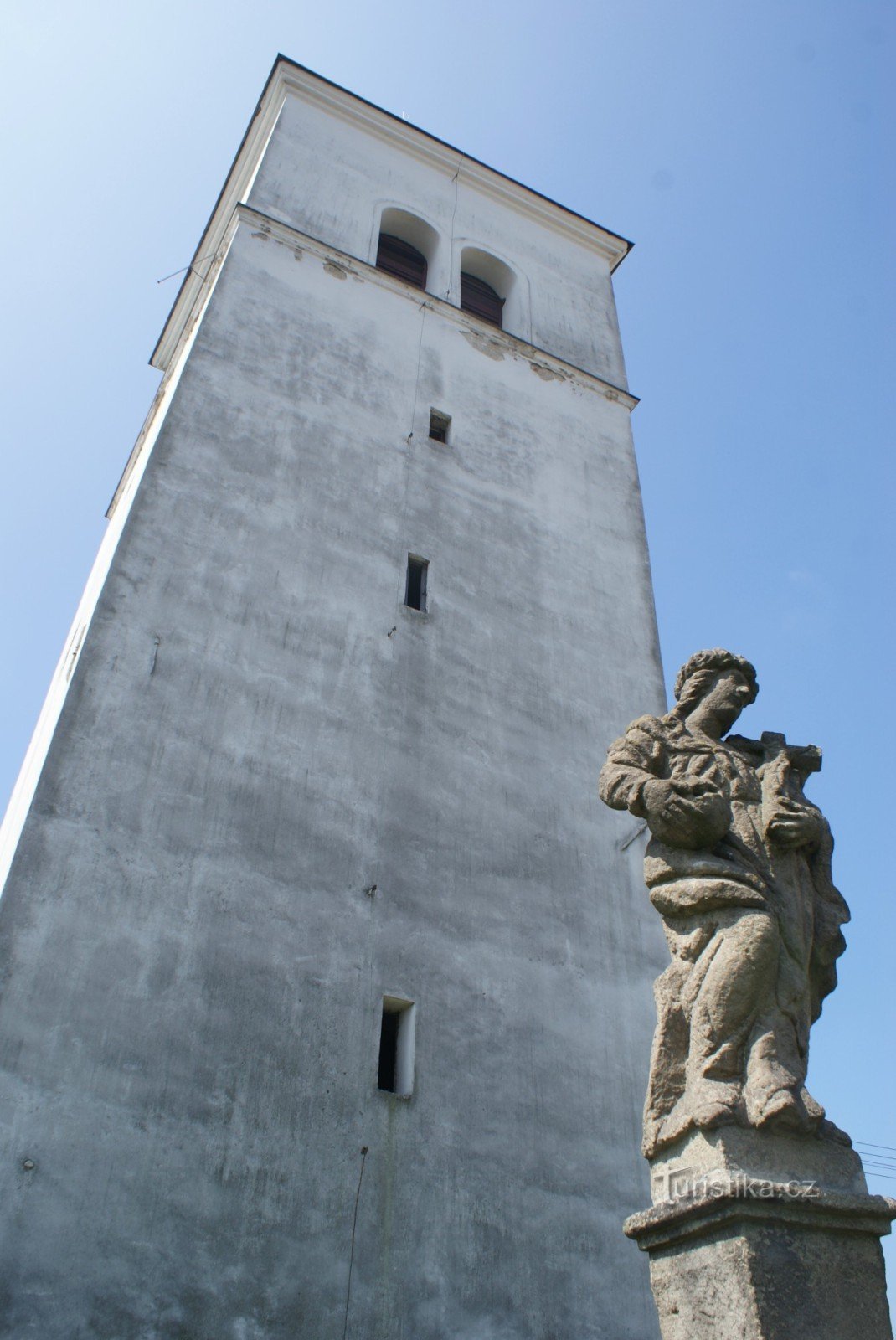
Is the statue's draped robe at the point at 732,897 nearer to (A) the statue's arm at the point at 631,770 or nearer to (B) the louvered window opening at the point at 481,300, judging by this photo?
(A) the statue's arm at the point at 631,770

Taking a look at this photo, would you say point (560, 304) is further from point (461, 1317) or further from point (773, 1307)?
point (773, 1307)

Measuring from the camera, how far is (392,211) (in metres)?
16.2

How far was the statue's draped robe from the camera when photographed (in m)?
3.86

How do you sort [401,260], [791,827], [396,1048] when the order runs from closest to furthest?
[791,827], [396,1048], [401,260]

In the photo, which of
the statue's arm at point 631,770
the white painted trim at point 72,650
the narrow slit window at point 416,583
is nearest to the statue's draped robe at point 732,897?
the statue's arm at point 631,770

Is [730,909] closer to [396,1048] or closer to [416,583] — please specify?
[396,1048]

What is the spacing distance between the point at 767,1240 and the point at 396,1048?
5033 mm

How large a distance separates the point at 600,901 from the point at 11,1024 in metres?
4.98

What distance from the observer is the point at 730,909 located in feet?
13.3

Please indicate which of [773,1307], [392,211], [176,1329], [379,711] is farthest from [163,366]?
[773,1307]

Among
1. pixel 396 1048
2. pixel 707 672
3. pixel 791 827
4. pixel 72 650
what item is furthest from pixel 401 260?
pixel 791 827

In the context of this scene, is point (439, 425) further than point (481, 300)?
No

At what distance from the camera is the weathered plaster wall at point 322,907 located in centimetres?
663

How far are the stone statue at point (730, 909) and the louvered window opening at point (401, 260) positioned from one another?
37.6ft
